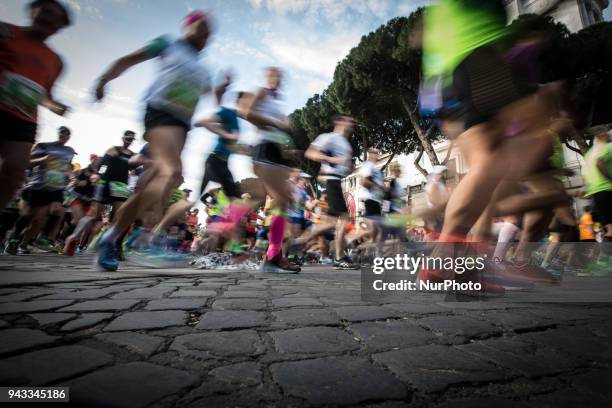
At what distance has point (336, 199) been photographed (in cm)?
508

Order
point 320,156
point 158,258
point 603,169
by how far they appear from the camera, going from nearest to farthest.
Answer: point 158,258 → point 603,169 → point 320,156

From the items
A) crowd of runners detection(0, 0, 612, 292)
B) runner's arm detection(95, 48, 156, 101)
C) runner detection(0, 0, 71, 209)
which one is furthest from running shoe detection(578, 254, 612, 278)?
runner detection(0, 0, 71, 209)

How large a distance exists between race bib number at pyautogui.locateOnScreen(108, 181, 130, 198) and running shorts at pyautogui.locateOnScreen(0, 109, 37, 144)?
284 cm

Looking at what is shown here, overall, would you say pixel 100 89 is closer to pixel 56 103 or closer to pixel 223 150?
pixel 56 103

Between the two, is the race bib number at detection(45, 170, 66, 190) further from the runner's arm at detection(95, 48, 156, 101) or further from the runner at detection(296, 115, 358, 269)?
the runner at detection(296, 115, 358, 269)

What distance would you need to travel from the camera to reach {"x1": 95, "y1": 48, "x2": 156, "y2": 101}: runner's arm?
8.57ft

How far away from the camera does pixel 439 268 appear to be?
181 cm

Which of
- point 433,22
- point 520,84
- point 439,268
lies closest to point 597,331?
point 439,268

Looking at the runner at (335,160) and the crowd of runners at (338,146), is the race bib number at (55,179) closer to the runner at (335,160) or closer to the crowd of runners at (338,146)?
the crowd of runners at (338,146)

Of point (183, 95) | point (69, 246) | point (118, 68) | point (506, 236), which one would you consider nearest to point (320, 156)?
point (183, 95)

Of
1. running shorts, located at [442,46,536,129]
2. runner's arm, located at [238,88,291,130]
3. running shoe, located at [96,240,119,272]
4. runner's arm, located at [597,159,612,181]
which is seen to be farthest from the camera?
runner's arm, located at [597,159,612,181]

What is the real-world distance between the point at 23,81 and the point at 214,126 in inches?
74.0

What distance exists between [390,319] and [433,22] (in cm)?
183

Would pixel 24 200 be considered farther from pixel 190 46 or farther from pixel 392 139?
pixel 392 139
